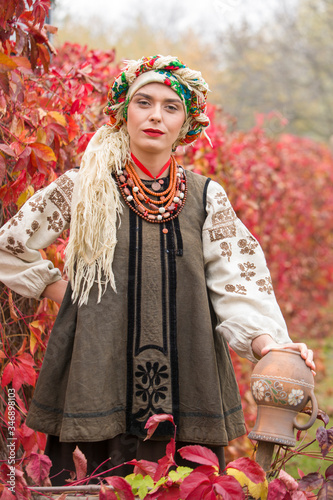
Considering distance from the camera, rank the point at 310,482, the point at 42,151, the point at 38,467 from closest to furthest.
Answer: the point at 310,482 < the point at 38,467 < the point at 42,151

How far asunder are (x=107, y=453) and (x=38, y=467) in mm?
468

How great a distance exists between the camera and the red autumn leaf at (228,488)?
1.36 metres

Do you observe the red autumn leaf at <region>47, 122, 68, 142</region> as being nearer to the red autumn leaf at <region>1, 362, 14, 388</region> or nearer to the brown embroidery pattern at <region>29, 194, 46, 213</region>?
the brown embroidery pattern at <region>29, 194, 46, 213</region>

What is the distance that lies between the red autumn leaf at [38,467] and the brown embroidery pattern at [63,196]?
32.8 inches

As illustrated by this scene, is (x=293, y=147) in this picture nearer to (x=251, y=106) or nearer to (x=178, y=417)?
(x=178, y=417)

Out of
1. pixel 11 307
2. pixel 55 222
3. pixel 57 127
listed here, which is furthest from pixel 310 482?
pixel 57 127

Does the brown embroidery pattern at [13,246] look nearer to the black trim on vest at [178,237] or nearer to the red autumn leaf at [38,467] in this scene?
the black trim on vest at [178,237]

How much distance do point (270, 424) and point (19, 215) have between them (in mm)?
1093

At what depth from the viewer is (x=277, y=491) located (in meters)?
1.42

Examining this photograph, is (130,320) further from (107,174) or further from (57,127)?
(57,127)

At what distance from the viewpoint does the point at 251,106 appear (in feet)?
55.9

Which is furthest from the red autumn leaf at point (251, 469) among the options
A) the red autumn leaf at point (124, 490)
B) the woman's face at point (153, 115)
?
the woman's face at point (153, 115)

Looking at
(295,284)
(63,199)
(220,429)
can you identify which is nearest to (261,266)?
(220,429)

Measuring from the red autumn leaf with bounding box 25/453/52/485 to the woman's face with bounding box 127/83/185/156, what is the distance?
3.60 feet
